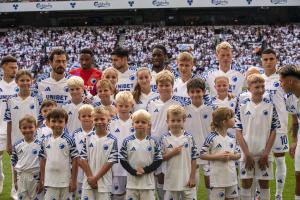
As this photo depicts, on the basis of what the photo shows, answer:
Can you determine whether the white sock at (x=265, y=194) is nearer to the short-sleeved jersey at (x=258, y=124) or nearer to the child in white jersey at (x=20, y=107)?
Result: the short-sleeved jersey at (x=258, y=124)

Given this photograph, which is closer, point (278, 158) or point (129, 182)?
point (129, 182)

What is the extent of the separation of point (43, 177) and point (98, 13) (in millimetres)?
43990

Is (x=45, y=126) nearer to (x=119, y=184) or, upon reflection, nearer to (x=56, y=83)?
(x=56, y=83)

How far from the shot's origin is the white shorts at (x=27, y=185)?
6148mm

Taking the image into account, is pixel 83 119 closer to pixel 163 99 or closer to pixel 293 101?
pixel 163 99

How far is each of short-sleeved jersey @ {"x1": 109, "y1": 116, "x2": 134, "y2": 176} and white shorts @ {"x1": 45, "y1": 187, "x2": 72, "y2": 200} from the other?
64cm

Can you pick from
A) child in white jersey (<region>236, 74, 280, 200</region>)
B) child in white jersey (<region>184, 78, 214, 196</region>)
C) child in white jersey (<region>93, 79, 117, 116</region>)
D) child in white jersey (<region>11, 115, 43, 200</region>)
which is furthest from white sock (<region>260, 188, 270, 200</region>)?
child in white jersey (<region>11, 115, 43, 200</region>)

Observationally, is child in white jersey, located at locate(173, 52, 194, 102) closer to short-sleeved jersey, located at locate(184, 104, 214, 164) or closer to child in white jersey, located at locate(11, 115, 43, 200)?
short-sleeved jersey, located at locate(184, 104, 214, 164)

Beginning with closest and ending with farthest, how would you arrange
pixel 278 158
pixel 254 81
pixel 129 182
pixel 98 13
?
1. pixel 129 182
2. pixel 254 81
3. pixel 278 158
4. pixel 98 13

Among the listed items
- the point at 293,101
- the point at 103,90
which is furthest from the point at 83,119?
the point at 293,101

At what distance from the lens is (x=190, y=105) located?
258 inches

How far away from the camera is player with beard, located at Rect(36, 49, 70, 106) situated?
23.9 feet

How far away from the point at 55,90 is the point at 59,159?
69.0 inches

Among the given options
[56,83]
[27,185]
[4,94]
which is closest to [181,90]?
[56,83]
